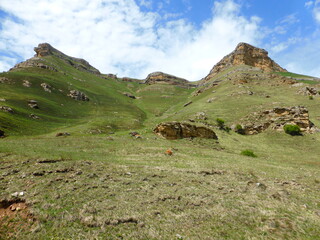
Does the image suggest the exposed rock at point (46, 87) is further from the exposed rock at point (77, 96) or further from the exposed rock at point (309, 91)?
the exposed rock at point (309, 91)

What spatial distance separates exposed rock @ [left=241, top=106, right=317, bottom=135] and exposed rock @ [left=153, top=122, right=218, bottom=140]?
16033mm

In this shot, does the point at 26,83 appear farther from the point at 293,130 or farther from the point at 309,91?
the point at 309,91

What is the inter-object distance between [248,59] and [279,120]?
12668 centimetres

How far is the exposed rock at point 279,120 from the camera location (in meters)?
50.5

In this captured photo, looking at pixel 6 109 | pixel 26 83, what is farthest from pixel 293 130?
pixel 26 83

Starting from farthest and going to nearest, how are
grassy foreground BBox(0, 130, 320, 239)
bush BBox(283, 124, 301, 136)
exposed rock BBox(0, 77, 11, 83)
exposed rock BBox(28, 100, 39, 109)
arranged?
exposed rock BBox(0, 77, 11, 83)
exposed rock BBox(28, 100, 39, 109)
bush BBox(283, 124, 301, 136)
grassy foreground BBox(0, 130, 320, 239)

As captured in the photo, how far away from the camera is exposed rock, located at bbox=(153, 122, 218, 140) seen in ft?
139

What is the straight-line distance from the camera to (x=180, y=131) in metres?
43.4

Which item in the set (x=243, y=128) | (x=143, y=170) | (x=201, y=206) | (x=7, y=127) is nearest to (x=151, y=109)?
(x=243, y=128)

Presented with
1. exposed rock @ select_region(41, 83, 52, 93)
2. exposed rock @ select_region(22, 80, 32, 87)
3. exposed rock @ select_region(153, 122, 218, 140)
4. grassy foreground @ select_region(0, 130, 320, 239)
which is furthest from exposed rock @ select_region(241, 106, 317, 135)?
exposed rock @ select_region(22, 80, 32, 87)

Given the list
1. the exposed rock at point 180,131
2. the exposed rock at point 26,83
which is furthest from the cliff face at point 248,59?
the exposed rock at point 26,83

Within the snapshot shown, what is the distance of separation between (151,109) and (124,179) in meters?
92.7

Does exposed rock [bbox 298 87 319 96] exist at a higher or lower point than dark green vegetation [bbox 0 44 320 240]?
higher

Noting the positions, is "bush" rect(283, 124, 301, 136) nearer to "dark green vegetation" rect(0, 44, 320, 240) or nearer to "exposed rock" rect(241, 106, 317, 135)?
"exposed rock" rect(241, 106, 317, 135)
